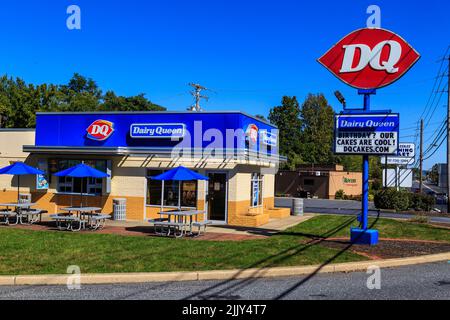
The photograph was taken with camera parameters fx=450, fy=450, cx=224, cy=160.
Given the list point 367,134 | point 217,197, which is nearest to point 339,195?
point 217,197

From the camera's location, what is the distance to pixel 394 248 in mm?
12648

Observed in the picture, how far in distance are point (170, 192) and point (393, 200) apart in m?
17.9

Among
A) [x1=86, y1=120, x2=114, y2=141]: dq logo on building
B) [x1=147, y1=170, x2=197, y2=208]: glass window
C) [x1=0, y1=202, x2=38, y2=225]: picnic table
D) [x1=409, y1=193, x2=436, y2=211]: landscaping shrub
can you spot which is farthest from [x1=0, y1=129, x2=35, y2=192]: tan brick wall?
[x1=409, y1=193, x2=436, y2=211]: landscaping shrub

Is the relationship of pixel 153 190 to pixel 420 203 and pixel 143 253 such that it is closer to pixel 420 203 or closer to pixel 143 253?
pixel 143 253

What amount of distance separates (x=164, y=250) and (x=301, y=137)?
207 feet

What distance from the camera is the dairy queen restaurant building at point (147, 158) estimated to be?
61.2ft

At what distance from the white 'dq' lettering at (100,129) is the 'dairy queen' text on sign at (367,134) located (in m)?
10.9

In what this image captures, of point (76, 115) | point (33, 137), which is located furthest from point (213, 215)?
point (33, 137)

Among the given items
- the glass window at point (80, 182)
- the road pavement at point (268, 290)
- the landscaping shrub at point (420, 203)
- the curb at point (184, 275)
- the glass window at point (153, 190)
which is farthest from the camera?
the landscaping shrub at point (420, 203)

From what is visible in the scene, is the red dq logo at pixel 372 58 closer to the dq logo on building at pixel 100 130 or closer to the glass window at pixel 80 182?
the dq logo on building at pixel 100 130

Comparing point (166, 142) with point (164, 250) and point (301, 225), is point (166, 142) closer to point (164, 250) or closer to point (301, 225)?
point (301, 225)

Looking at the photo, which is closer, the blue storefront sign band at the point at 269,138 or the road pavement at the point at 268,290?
the road pavement at the point at 268,290

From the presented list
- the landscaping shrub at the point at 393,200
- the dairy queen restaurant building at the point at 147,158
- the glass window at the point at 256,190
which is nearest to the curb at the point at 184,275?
the dairy queen restaurant building at the point at 147,158
